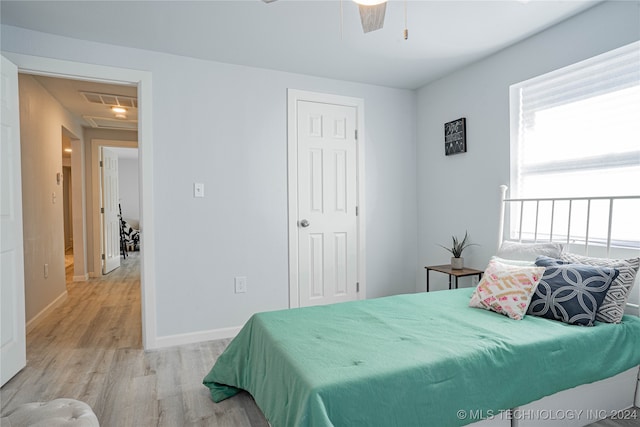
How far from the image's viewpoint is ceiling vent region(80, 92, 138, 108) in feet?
13.5

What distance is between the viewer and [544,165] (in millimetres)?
2779

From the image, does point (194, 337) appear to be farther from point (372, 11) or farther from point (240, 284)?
point (372, 11)

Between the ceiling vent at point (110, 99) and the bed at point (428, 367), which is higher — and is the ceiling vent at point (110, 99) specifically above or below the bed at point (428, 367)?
above

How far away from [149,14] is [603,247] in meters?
3.25

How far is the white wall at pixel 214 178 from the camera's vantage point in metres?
3.01

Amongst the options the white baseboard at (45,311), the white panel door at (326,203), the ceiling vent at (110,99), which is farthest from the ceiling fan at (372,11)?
the white baseboard at (45,311)

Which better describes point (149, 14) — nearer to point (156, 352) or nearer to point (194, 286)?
point (194, 286)

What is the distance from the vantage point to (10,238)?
2.44 metres

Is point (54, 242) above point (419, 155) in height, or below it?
below

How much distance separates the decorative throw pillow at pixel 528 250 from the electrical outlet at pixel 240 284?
2095 mm

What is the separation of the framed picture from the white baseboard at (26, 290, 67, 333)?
4194mm

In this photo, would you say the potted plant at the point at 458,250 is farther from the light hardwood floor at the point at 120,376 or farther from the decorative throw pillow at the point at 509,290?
the light hardwood floor at the point at 120,376

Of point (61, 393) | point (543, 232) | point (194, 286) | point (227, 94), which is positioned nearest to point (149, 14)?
point (227, 94)

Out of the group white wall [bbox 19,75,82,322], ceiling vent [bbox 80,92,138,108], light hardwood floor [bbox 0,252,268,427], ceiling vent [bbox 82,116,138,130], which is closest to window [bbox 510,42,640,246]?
light hardwood floor [bbox 0,252,268,427]
